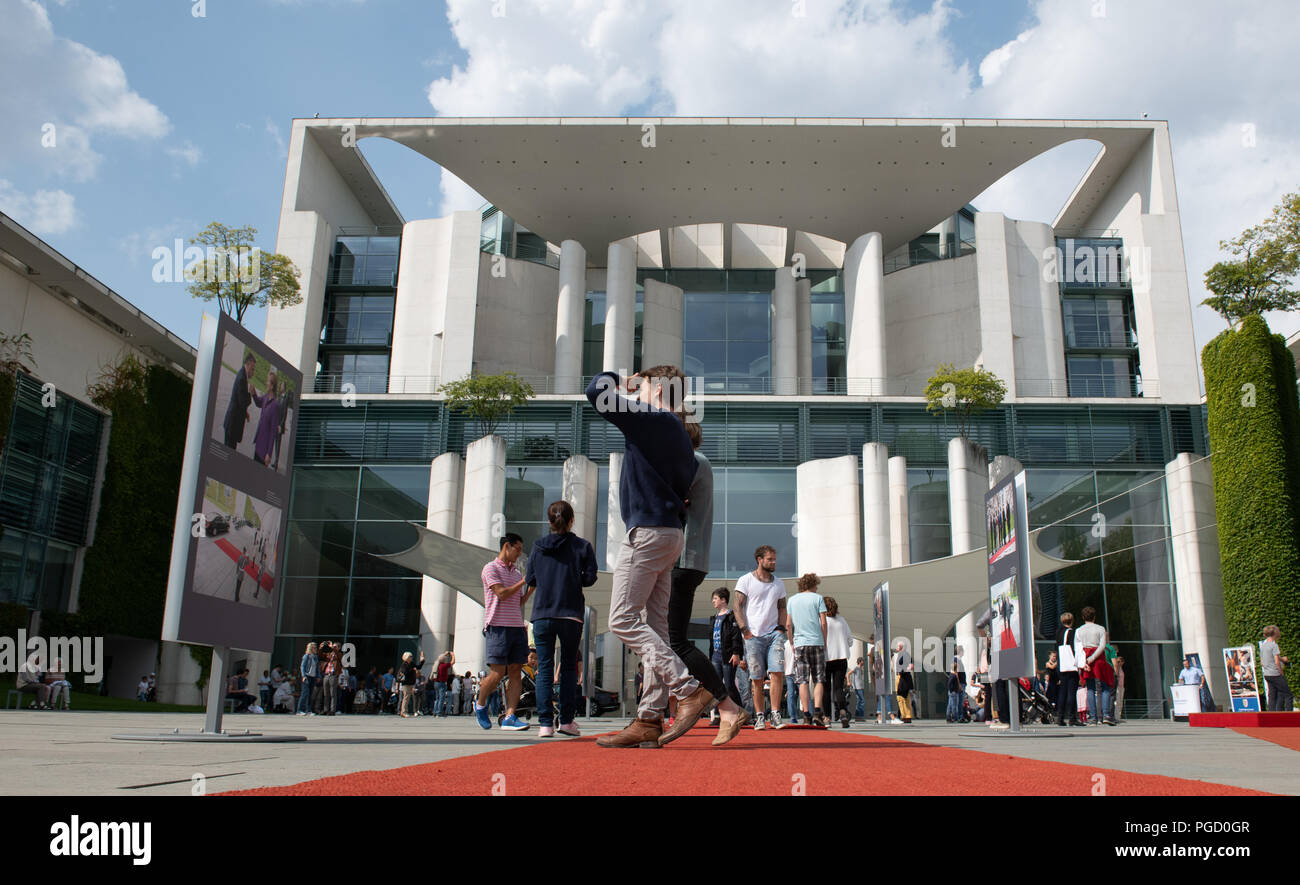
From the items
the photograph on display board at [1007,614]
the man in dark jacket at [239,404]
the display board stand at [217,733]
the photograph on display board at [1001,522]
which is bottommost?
the display board stand at [217,733]

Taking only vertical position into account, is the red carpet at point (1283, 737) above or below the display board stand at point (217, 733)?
below

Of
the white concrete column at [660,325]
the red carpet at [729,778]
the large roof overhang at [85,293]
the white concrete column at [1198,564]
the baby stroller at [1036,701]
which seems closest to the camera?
the red carpet at [729,778]

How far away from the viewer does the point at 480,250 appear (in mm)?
31000

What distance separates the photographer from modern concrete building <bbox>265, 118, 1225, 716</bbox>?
2525cm

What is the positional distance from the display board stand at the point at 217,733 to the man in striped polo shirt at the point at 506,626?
5.78ft

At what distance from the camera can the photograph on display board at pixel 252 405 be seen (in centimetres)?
546

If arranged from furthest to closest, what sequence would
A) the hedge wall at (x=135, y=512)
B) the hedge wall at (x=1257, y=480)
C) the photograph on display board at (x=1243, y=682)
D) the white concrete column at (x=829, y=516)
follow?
the hedge wall at (x=135, y=512) < the white concrete column at (x=829, y=516) < the hedge wall at (x=1257, y=480) < the photograph on display board at (x=1243, y=682)

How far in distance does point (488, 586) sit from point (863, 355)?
23939 mm

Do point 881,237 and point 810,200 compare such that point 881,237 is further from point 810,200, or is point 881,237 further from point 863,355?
point 863,355

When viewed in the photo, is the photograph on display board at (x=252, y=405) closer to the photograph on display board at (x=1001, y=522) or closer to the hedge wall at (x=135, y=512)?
the photograph on display board at (x=1001, y=522)

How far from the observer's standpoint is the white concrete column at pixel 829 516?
2472cm

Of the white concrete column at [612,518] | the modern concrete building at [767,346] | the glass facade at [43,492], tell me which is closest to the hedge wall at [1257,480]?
the modern concrete building at [767,346]

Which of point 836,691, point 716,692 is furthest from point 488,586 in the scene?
point 836,691

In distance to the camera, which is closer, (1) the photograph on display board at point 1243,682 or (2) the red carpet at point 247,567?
(2) the red carpet at point 247,567
